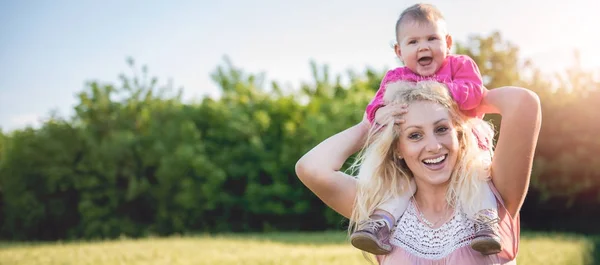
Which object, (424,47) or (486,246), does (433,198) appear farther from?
(424,47)

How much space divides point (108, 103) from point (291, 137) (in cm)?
676

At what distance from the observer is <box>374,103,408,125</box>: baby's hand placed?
9.04 feet

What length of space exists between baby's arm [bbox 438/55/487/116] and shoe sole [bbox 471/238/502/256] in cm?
55

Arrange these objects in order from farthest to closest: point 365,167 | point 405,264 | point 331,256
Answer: point 331,256
point 365,167
point 405,264

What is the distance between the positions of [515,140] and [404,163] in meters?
0.50

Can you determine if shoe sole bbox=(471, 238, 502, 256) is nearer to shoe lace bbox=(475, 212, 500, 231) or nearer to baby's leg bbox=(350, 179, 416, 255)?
shoe lace bbox=(475, 212, 500, 231)

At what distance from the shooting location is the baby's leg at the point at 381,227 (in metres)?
2.66

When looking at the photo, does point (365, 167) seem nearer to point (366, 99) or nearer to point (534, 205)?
point (534, 205)

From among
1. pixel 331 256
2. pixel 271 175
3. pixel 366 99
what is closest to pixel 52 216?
pixel 271 175

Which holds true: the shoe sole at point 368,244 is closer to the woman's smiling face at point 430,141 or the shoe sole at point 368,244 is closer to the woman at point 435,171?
the woman at point 435,171

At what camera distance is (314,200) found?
2081cm

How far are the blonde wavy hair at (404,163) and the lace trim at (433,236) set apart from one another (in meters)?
0.07

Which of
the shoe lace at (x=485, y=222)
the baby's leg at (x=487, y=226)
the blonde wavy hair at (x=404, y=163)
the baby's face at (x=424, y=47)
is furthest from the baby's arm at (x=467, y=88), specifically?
the shoe lace at (x=485, y=222)

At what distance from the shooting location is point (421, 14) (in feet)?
10.6
